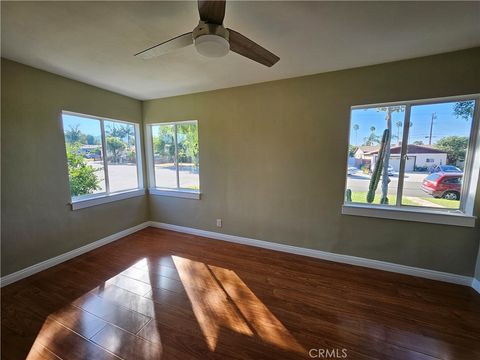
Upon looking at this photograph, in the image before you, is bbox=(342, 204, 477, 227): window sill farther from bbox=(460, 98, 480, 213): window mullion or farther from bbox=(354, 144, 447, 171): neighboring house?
bbox=(354, 144, 447, 171): neighboring house

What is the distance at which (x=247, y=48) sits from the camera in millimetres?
1457

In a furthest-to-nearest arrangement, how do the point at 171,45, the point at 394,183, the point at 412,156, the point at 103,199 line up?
the point at 103,199, the point at 394,183, the point at 412,156, the point at 171,45

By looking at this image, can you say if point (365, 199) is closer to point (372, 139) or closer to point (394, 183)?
point (394, 183)

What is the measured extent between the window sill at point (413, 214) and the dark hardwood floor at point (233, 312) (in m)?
0.69

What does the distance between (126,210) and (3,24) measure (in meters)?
2.67

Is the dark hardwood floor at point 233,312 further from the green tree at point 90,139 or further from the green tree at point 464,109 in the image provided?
the green tree at point 464,109

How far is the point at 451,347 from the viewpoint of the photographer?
1.50 metres

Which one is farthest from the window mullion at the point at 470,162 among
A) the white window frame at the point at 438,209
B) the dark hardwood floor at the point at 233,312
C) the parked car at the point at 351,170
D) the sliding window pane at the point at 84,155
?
the sliding window pane at the point at 84,155

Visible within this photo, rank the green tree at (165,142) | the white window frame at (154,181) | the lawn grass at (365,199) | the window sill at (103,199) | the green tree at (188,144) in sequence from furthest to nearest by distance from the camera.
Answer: the green tree at (165,142)
the white window frame at (154,181)
the green tree at (188,144)
the window sill at (103,199)
the lawn grass at (365,199)

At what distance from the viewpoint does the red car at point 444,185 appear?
7.25 ft

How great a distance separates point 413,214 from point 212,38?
106 inches

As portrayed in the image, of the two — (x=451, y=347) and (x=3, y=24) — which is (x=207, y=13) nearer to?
(x=3, y=24)

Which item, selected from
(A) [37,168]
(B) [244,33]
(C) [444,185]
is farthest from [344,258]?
(A) [37,168]

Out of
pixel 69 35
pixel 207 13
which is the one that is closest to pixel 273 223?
pixel 207 13
